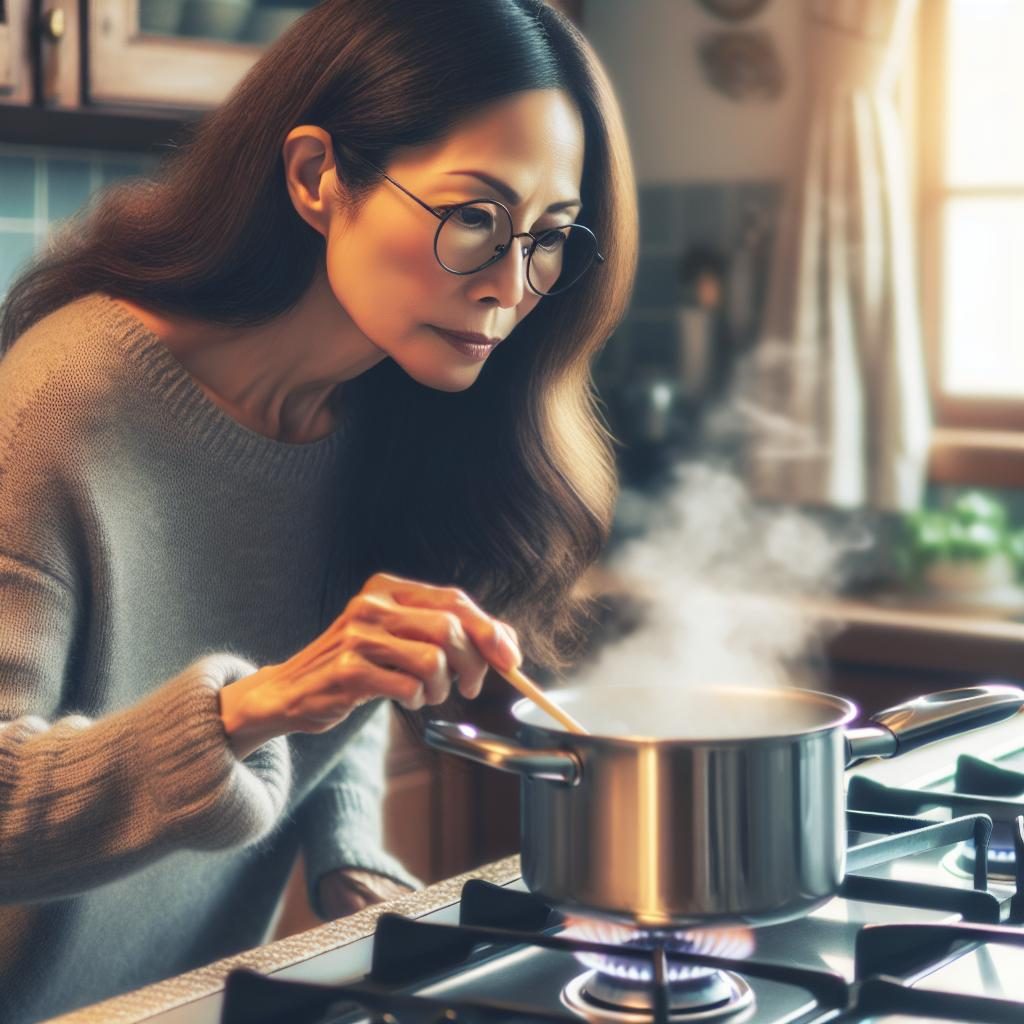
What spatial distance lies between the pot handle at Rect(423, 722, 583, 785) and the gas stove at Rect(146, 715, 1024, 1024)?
0.29ft

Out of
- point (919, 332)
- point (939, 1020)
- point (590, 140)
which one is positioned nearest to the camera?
point (939, 1020)

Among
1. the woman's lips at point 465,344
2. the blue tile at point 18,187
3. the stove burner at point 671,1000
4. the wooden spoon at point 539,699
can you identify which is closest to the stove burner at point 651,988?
the stove burner at point 671,1000

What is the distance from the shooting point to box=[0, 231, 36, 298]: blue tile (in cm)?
235

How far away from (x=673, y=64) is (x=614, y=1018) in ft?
9.08

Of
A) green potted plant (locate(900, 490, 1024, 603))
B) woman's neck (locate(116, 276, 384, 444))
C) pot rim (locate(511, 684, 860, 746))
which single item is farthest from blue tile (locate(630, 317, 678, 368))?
pot rim (locate(511, 684, 860, 746))

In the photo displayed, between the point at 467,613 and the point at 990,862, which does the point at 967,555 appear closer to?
the point at 990,862

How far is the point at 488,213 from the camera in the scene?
3.62 feet

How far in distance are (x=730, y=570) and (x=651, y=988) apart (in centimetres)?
233

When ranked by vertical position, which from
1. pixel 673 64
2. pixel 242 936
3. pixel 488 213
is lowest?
pixel 242 936

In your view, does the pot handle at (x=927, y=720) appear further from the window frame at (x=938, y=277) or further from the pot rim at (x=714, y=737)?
the window frame at (x=938, y=277)

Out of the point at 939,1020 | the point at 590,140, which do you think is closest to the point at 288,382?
the point at 590,140

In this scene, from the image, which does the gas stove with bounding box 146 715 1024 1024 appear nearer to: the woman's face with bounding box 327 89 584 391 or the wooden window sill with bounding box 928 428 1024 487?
the woman's face with bounding box 327 89 584 391

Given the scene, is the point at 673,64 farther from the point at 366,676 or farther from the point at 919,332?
the point at 366,676

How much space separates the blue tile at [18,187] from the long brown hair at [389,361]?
90cm
